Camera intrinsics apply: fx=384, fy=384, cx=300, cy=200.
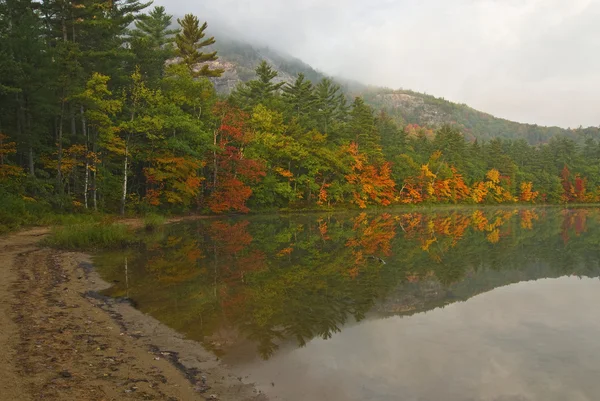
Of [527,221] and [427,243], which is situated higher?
[427,243]

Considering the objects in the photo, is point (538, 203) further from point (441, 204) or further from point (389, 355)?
point (389, 355)

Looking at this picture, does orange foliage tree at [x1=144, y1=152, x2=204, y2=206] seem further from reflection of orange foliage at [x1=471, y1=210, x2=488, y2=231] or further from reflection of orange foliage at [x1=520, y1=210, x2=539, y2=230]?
reflection of orange foliage at [x1=520, y1=210, x2=539, y2=230]

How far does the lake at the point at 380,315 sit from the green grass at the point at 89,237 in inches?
43.2

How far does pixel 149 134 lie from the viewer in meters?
30.9

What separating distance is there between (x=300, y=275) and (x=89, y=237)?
10346 mm

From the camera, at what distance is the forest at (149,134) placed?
24.8 meters

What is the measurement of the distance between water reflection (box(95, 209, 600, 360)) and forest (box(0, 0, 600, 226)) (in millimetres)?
9141

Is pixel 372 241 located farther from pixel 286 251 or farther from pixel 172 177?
pixel 172 177

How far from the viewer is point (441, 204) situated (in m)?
74.6

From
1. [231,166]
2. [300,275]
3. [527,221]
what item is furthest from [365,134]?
[300,275]

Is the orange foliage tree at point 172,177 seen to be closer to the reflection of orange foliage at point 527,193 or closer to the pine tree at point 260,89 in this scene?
the pine tree at point 260,89

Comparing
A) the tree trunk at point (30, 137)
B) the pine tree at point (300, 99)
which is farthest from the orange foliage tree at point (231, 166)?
the pine tree at point (300, 99)

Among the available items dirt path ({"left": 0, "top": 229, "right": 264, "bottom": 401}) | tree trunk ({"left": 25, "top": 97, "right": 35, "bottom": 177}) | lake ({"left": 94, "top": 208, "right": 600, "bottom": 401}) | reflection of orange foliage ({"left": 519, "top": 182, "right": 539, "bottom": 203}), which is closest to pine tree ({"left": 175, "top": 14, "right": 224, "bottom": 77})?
tree trunk ({"left": 25, "top": 97, "right": 35, "bottom": 177})

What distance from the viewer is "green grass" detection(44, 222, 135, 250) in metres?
16.8
